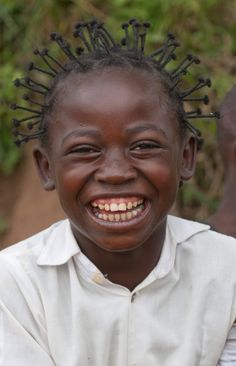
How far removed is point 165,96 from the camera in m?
2.63

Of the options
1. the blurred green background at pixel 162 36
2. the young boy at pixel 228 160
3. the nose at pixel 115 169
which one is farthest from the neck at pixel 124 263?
the blurred green background at pixel 162 36

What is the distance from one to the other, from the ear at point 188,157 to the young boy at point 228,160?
2.51 ft

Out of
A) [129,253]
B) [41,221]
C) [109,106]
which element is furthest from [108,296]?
[41,221]

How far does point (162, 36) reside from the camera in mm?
5160

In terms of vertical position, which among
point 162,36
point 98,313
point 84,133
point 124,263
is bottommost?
point 98,313

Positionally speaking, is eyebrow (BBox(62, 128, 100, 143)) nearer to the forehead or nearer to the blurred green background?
the forehead

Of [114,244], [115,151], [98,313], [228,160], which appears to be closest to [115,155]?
[115,151]

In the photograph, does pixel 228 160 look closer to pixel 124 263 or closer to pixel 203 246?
pixel 203 246

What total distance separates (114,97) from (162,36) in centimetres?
270

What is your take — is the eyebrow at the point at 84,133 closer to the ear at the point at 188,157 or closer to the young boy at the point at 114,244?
the young boy at the point at 114,244

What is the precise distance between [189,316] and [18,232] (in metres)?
2.75

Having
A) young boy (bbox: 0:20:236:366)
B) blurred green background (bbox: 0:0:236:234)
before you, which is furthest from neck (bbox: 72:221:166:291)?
blurred green background (bbox: 0:0:236:234)

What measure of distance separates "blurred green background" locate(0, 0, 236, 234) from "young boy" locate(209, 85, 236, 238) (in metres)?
1.49

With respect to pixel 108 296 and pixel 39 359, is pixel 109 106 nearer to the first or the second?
pixel 108 296
